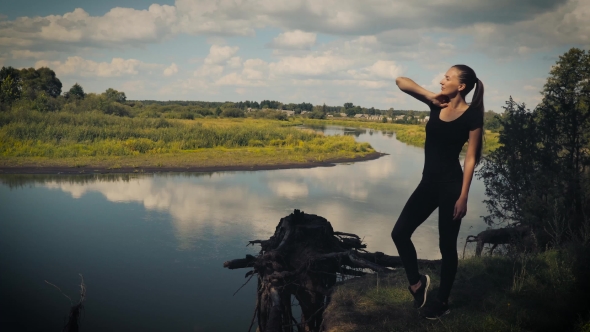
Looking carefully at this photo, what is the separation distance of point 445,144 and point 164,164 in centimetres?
2604

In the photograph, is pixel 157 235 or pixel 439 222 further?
pixel 157 235

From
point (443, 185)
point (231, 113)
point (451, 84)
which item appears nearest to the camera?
point (451, 84)

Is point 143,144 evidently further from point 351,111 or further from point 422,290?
point 351,111

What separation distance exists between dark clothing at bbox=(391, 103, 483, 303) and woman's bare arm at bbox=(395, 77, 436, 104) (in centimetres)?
9

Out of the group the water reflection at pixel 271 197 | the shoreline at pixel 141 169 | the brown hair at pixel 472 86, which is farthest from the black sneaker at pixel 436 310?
the shoreline at pixel 141 169

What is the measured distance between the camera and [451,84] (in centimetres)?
335

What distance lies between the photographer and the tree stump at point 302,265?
4949mm

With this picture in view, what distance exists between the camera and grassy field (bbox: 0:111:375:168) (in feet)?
94.5

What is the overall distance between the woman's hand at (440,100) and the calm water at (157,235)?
6351 millimetres

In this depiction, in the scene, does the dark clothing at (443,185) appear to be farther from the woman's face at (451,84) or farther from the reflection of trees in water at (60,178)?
the reflection of trees in water at (60,178)

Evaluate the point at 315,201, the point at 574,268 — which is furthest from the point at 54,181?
the point at 574,268

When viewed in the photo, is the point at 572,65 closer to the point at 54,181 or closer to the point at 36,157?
the point at 54,181

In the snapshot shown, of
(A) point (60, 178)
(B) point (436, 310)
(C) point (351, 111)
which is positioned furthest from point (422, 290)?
(C) point (351, 111)

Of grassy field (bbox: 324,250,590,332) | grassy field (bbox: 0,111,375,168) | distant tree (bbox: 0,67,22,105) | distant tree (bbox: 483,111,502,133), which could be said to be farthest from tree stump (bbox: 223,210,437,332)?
distant tree (bbox: 0,67,22,105)
